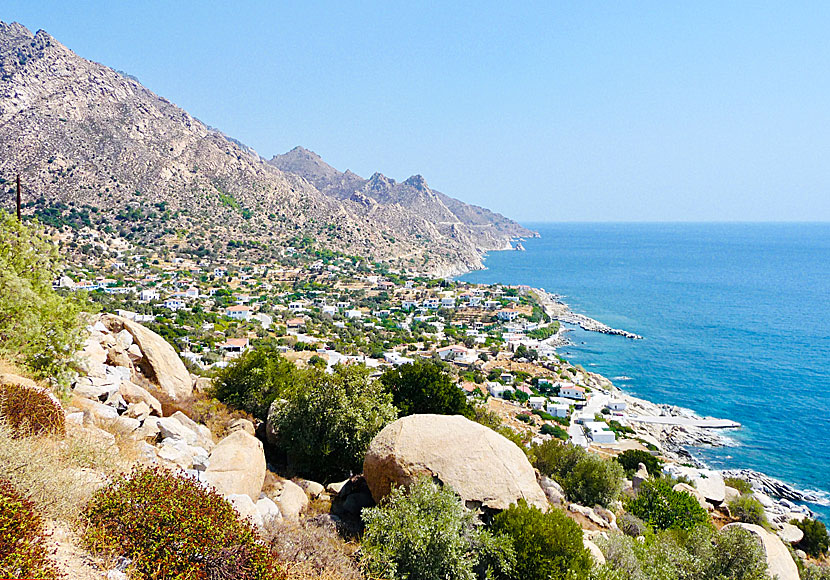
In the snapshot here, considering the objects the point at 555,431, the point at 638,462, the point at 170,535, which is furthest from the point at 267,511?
the point at 555,431

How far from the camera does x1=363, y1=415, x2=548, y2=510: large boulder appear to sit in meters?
9.80

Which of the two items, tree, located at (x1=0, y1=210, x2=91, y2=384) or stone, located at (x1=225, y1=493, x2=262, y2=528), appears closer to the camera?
stone, located at (x1=225, y1=493, x2=262, y2=528)

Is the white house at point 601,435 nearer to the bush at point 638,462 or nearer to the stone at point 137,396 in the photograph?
the bush at point 638,462

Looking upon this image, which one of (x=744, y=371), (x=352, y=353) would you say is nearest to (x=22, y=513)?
(x=352, y=353)

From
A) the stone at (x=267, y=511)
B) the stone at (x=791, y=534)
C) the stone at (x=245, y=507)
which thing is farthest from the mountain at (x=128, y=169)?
the stone at (x=791, y=534)

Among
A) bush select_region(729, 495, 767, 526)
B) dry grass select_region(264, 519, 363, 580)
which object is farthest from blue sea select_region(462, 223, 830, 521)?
dry grass select_region(264, 519, 363, 580)

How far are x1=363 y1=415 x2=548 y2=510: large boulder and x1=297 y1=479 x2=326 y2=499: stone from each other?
175 centimetres

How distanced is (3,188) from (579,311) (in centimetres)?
10135

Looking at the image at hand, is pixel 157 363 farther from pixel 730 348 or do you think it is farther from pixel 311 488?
pixel 730 348

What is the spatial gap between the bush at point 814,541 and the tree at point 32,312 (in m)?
29.6

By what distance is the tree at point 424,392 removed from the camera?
604 inches

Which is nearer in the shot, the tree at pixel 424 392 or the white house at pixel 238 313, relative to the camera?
the tree at pixel 424 392

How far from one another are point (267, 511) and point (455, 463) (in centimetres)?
372

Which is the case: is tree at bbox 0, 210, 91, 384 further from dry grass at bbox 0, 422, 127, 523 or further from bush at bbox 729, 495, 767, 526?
bush at bbox 729, 495, 767, 526
